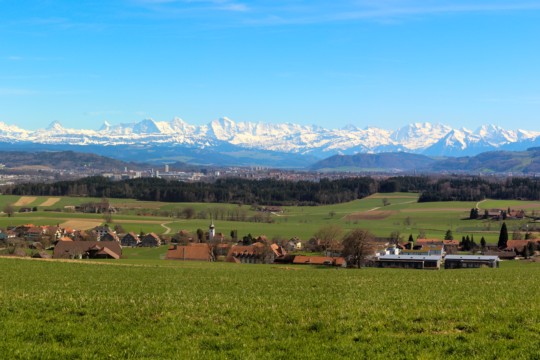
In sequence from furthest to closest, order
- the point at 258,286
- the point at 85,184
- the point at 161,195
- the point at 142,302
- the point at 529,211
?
the point at 85,184 < the point at 161,195 < the point at 529,211 < the point at 258,286 < the point at 142,302

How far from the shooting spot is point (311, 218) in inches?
4958

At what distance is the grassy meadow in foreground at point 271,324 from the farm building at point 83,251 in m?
43.8

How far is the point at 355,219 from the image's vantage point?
12069 centimetres

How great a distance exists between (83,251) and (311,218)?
67784mm

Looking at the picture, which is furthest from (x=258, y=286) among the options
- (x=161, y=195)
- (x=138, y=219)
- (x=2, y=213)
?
(x=161, y=195)

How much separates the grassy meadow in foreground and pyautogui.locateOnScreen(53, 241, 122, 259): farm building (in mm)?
43815

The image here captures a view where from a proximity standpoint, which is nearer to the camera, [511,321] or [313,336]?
[313,336]

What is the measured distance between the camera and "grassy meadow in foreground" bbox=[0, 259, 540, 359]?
11133 mm

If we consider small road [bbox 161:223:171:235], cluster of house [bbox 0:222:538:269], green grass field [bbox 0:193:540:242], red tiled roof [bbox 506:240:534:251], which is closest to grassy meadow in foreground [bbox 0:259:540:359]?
cluster of house [bbox 0:222:538:269]

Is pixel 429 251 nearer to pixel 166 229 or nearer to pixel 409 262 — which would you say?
pixel 409 262

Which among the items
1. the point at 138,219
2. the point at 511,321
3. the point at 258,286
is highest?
the point at 511,321

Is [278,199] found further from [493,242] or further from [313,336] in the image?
[313,336]

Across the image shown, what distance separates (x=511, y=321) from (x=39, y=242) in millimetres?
78248

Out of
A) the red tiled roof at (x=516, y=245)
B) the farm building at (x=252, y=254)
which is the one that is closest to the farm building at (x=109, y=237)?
the farm building at (x=252, y=254)
